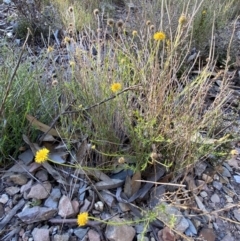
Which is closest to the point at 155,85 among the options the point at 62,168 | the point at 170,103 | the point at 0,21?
the point at 170,103

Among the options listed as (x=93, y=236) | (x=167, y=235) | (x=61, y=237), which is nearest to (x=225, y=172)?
(x=167, y=235)

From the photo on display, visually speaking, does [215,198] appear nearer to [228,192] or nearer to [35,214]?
[228,192]

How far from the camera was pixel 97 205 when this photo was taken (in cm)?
128

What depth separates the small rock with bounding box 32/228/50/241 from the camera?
1174mm

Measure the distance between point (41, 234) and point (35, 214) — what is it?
0.27ft

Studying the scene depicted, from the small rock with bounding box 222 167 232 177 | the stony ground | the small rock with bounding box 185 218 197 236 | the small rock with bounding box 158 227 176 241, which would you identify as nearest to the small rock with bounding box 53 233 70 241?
the stony ground

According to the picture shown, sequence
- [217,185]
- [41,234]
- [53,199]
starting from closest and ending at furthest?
[41,234]
[53,199]
[217,185]

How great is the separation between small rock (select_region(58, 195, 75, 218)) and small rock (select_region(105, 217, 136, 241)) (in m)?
0.16

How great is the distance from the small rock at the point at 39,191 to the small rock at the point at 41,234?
0.14 metres

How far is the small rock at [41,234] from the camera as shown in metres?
1.17

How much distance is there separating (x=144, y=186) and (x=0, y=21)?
2.34m

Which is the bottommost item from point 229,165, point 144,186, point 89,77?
point 229,165

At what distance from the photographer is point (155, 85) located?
128cm

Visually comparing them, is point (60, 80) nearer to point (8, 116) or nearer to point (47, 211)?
point (8, 116)
